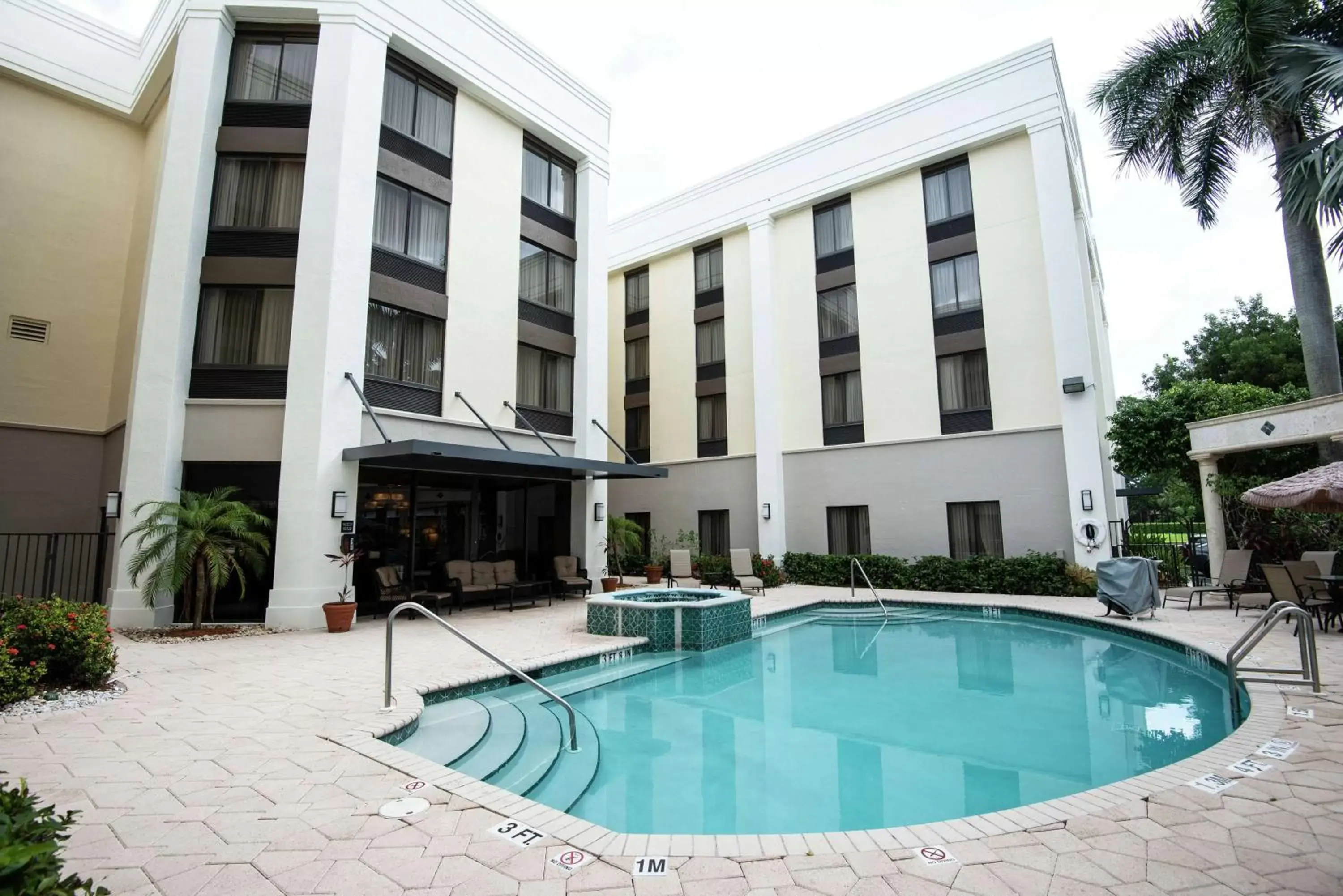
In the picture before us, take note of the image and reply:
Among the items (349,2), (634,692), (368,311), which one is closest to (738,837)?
(634,692)

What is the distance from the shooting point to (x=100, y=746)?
4.86m

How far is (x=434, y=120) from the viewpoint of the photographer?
1430cm

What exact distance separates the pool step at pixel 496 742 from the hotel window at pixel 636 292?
18.5 metres

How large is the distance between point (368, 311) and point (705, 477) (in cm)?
1160

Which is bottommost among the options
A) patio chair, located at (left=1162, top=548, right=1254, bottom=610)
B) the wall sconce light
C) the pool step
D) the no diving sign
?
the pool step

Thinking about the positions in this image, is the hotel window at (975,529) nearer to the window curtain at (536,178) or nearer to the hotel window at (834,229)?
the hotel window at (834,229)

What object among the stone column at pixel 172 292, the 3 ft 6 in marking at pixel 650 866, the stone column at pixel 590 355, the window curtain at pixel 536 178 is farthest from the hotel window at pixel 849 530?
the 3 ft 6 in marking at pixel 650 866

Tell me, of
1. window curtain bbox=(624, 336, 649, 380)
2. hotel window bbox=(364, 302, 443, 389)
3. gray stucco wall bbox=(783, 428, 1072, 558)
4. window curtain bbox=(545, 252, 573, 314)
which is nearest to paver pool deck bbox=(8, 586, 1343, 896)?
hotel window bbox=(364, 302, 443, 389)

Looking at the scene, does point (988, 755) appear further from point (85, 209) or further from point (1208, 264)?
point (1208, 264)

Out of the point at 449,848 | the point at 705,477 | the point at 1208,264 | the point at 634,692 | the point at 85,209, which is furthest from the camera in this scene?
the point at 1208,264

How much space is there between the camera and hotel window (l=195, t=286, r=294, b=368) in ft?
38.5

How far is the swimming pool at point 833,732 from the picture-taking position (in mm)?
4723

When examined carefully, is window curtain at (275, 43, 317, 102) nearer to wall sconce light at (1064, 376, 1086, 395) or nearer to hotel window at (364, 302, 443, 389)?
hotel window at (364, 302, 443, 389)

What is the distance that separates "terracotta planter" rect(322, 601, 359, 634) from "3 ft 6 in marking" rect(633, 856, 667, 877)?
29.5 feet
